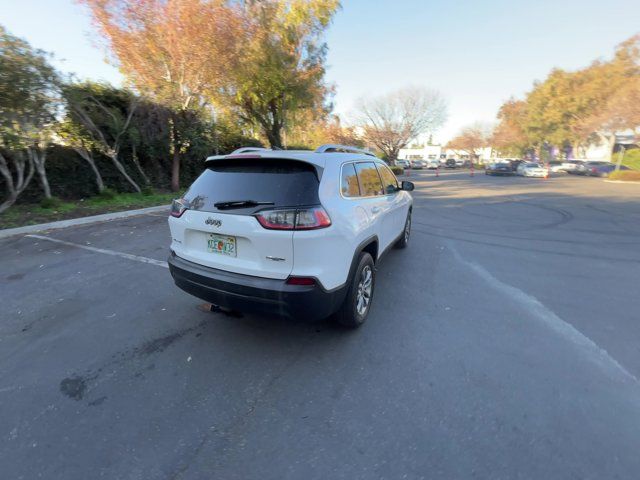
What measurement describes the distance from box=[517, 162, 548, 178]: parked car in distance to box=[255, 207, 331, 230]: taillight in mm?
35229

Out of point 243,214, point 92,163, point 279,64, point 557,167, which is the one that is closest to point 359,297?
point 243,214

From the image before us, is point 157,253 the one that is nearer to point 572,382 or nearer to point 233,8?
point 572,382

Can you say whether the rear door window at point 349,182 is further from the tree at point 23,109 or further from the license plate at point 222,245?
the tree at point 23,109

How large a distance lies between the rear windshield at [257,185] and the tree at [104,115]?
845cm

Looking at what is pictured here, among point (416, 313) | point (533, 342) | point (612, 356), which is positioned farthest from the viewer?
point (416, 313)

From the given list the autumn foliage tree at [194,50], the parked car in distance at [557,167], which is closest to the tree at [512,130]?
the parked car in distance at [557,167]

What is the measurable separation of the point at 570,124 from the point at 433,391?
59266 millimetres

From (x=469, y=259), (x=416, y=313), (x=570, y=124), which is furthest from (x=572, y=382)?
(x=570, y=124)

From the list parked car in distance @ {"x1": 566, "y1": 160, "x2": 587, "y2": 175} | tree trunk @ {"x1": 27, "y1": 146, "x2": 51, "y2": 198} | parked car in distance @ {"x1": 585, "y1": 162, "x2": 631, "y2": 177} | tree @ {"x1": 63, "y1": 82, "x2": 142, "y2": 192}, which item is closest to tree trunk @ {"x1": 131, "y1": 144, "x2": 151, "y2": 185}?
→ tree @ {"x1": 63, "y1": 82, "x2": 142, "y2": 192}

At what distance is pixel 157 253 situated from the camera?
5.86m

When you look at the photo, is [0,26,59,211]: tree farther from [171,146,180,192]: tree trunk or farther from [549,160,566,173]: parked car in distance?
[549,160,566,173]: parked car in distance

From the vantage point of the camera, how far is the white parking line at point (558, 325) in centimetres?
284

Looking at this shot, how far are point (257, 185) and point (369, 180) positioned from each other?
1.59 metres

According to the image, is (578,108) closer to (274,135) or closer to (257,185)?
(274,135)
